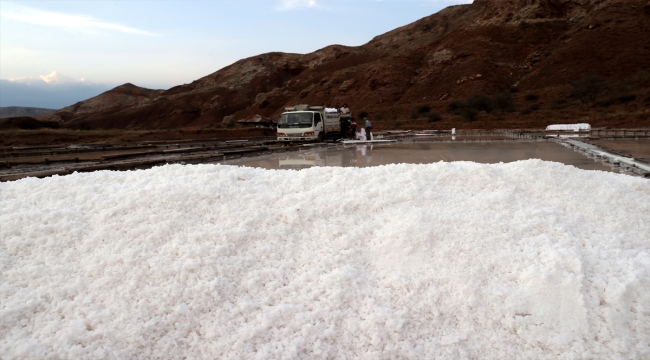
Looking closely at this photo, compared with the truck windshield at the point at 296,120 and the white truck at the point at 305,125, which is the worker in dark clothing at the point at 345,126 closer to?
the white truck at the point at 305,125

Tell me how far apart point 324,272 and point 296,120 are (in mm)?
16764

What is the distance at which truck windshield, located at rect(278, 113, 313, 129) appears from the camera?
1959cm

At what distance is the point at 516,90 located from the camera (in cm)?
4472

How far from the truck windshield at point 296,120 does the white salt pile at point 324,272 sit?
14.9 meters

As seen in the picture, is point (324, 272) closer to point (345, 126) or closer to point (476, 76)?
point (345, 126)

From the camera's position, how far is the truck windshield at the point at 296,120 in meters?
19.6

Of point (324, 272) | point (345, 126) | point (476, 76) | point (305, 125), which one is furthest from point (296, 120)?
point (476, 76)

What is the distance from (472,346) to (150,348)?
6.49 feet

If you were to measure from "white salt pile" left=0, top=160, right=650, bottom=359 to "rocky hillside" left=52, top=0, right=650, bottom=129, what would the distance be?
2900cm

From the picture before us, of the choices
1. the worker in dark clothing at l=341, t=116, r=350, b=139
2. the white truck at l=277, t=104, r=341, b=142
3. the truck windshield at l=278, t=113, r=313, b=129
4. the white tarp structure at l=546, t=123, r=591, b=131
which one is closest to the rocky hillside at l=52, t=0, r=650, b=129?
the white tarp structure at l=546, t=123, r=591, b=131

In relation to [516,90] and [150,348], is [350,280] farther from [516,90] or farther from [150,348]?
[516,90]

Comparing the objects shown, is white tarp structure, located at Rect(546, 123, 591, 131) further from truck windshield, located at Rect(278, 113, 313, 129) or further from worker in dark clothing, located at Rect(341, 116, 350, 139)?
truck windshield, located at Rect(278, 113, 313, 129)

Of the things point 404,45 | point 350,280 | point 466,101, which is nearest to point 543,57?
point 466,101

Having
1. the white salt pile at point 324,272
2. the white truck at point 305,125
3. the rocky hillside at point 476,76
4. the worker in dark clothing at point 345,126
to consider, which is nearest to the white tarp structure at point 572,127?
the rocky hillside at point 476,76
